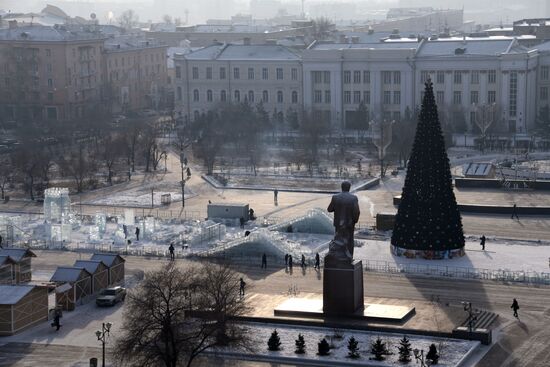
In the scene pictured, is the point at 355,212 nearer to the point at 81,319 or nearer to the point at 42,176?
the point at 81,319

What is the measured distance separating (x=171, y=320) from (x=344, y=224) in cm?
595

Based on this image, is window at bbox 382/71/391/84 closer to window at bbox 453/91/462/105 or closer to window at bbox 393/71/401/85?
window at bbox 393/71/401/85

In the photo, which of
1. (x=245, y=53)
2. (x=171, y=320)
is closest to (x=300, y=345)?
(x=171, y=320)

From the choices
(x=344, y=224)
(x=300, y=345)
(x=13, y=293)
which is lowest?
(x=300, y=345)

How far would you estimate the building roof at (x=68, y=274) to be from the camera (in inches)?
1425

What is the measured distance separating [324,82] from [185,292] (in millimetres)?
50519

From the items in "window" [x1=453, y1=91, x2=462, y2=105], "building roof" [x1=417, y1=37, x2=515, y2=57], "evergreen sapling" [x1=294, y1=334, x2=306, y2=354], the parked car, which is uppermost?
"building roof" [x1=417, y1=37, x2=515, y2=57]

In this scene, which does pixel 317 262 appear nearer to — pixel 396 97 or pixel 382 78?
pixel 396 97

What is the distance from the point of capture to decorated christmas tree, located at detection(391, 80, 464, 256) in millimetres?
39969

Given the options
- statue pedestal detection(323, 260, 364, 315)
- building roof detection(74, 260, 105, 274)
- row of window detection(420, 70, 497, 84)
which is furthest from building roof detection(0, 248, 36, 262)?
row of window detection(420, 70, 497, 84)

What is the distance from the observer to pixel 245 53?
276 ft

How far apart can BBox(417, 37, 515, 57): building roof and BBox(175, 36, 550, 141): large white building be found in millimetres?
60

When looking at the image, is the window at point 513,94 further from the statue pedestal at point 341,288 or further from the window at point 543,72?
the statue pedestal at point 341,288

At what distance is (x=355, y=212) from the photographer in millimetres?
32906
